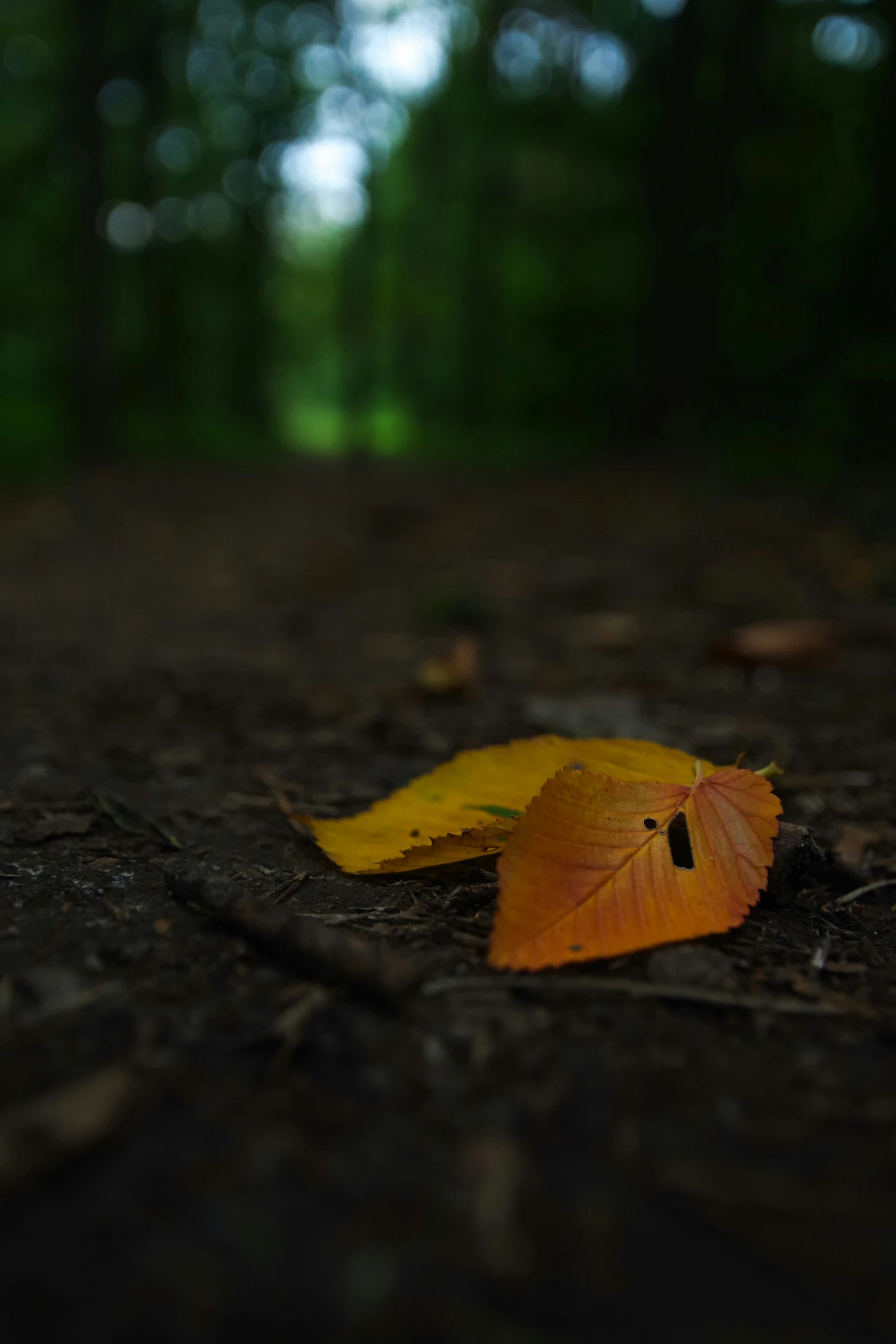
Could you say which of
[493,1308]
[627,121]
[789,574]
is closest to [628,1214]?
[493,1308]

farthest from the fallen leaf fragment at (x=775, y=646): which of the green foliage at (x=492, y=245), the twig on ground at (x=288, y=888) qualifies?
the green foliage at (x=492, y=245)

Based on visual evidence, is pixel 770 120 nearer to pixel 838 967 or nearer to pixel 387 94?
pixel 838 967

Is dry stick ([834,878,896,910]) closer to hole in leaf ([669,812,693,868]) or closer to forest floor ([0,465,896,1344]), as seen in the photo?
forest floor ([0,465,896,1344])

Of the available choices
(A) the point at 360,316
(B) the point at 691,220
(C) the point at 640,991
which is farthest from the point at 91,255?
(A) the point at 360,316

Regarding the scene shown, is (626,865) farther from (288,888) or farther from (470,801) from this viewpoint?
(288,888)

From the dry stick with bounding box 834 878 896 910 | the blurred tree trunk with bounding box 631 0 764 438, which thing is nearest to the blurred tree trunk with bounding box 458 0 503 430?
the blurred tree trunk with bounding box 631 0 764 438
